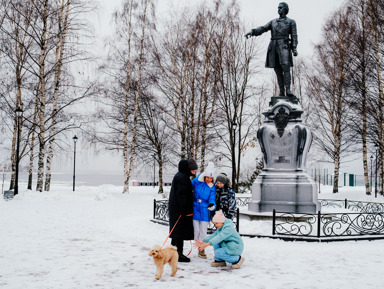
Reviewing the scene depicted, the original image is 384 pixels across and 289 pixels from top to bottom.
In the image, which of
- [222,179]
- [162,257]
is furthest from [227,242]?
[222,179]

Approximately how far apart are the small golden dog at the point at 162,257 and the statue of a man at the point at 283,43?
25.9 ft

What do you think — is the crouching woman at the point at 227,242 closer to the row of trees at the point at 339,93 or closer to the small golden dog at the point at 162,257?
the small golden dog at the point at 162,257

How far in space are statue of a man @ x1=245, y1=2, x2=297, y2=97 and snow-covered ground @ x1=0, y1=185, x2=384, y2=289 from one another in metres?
5.15

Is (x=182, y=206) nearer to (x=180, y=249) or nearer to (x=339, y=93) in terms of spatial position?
(x=180, y=249)

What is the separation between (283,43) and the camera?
11906 millimetres

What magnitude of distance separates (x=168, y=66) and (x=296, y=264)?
1954 centimetres

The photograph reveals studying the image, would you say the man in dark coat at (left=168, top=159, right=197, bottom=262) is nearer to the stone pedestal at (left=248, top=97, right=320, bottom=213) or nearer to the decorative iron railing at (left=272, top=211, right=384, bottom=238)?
the decorative iron railing at (left=272, top=211, right=384, bottom=238)

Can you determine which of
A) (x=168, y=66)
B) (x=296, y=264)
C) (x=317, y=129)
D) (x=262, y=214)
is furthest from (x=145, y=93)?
(x=296, y=264)

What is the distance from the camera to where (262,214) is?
1025 centimetres

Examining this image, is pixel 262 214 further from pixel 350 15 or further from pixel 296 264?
pixel 350 15

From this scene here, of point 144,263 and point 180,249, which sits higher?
point 180,249

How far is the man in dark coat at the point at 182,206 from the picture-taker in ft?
21.5

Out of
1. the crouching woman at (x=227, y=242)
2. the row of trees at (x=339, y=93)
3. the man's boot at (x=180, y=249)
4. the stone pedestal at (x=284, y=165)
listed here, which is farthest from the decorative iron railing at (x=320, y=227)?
the row of trees at (x=339, y=93)

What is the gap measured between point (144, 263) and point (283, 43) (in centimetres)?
859
